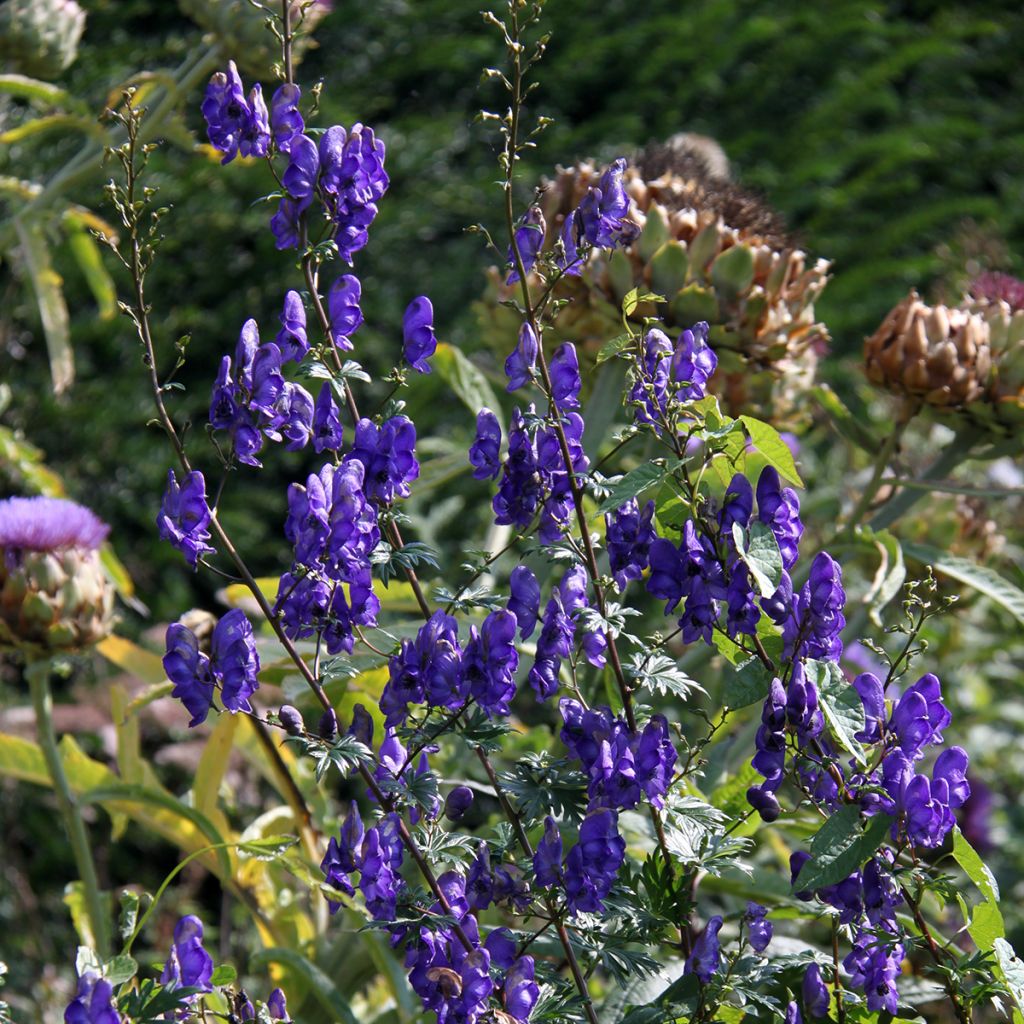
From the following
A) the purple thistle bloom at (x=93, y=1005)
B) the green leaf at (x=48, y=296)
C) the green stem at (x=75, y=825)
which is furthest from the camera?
the green leaf at (x=48, y=296)

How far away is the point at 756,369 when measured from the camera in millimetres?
1128

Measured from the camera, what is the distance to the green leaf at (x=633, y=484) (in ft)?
2.08

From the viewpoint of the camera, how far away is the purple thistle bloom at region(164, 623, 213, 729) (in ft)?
2.13

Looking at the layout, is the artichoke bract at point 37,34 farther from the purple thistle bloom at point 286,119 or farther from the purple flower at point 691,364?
the purple flower at point 691,364

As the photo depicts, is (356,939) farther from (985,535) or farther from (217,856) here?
(985,535)

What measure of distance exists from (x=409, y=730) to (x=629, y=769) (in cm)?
10

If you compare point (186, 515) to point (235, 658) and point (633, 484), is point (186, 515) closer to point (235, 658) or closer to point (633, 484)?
point (235, 658)

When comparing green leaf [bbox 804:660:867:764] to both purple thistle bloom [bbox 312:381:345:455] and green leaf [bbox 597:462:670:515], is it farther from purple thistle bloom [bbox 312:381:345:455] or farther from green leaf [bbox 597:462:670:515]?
purple thistle bloom [bbox 312:381:345:455]

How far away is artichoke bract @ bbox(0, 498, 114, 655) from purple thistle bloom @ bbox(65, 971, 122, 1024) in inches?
22.2

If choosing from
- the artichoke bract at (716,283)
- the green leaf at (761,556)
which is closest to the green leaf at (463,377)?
the artichoke bract at (716,283)

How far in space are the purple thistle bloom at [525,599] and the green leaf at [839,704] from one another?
0.13 m

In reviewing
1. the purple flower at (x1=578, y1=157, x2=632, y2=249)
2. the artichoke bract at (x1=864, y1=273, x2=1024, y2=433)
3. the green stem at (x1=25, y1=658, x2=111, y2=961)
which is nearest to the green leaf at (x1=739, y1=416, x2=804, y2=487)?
the purple flower at (x1=578, y1=157, x2=632, y2=249)

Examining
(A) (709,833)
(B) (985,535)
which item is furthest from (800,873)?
(B) (985,535)

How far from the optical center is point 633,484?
0.65 metres
